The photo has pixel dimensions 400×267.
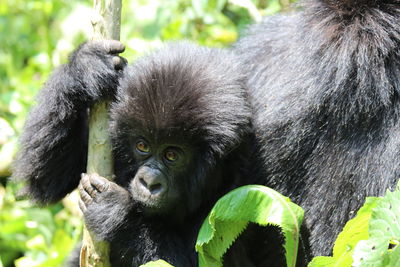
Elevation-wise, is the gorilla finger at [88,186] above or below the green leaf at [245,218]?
below

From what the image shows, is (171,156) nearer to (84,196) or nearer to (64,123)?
(84,196)

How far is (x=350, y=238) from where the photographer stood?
272 centimetres

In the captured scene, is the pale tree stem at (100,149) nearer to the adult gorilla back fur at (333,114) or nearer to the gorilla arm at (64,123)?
the gorilla arm at (64,123)

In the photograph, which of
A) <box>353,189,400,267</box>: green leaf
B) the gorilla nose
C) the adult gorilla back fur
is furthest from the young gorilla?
<box>353,189,400,267</box>: green leaf

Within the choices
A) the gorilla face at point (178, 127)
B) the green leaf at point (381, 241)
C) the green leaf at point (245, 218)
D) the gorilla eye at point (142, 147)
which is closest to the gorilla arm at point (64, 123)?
the gorilla face at point (178, 127)

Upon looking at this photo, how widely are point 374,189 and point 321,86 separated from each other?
0.53 meters

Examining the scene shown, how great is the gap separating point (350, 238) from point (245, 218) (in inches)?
17.3

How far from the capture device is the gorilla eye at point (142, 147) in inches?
133

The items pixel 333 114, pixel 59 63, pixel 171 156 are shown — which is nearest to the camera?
pixel 333 114

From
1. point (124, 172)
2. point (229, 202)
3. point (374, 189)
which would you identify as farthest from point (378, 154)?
point (124, 172)

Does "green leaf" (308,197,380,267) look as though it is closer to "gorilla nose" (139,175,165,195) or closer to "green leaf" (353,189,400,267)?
"green leaf" (353,189,400,267)

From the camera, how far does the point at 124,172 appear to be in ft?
11.5

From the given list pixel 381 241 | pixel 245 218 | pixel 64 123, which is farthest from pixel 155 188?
pixel 381 241

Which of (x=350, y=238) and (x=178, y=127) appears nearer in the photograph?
(x=350, y=238)
